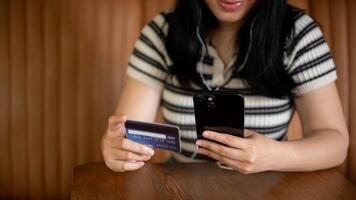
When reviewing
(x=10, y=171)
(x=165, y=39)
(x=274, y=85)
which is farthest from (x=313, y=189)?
(x=10, y=171)

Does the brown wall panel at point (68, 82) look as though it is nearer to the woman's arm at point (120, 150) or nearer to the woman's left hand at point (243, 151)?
the woman's arm at point (120, 150)

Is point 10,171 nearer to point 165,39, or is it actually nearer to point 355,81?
point 165,39

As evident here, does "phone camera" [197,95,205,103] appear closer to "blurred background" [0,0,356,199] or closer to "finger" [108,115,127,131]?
"finger" [108,115,127,131]

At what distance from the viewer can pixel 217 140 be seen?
2.40 feet

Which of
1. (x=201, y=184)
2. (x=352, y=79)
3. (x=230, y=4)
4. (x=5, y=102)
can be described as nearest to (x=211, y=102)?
(x=201, y=184)

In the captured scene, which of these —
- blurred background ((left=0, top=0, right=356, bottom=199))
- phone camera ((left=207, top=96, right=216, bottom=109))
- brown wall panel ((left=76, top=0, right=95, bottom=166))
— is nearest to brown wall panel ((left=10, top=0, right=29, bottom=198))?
blurred background ((left=0, top=0, right=356, bottom=199))

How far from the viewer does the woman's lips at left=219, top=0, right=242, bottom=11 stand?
888 mm

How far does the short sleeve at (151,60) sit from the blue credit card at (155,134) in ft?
0.88

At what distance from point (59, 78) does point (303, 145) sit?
27.1 inches

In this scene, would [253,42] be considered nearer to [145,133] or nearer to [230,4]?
[230,4]

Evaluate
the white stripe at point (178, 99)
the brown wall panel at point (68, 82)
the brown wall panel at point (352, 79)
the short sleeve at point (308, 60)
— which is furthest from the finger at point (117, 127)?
the brown wall panel at point (352, 79)

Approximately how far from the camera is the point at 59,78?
1.25m

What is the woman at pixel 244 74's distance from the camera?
33.8 inches

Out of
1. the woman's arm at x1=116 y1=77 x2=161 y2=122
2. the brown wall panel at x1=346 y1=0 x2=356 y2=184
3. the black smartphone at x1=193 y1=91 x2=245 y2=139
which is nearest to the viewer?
the black smartphone at x1=193 y1=91 x2=245 y2=139
